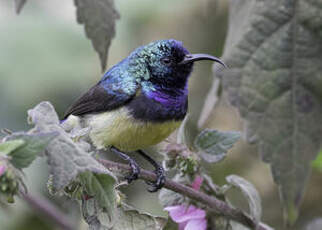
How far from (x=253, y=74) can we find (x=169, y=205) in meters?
0.58

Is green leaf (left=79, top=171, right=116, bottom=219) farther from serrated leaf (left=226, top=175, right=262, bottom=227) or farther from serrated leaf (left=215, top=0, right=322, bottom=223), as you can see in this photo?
serrated leaf (left=226, top=175, right=262, bottom=227)

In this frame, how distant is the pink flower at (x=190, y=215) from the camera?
189 centimetres

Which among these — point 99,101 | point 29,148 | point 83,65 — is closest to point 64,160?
point 29,148

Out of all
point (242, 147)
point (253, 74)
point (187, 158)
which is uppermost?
point (253, 74)

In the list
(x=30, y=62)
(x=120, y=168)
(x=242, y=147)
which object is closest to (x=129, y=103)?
(x=120, y=168)

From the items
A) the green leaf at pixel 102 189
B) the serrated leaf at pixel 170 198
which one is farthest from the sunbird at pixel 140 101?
the green leaf at pixel 102 189

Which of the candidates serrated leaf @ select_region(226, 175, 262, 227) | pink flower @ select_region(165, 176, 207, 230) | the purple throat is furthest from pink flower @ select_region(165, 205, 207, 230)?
the purple throat

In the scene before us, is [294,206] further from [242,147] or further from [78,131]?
[242,147]

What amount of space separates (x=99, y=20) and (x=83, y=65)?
→ 7.23 feet

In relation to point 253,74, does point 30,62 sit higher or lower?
lower

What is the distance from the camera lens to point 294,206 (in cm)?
156

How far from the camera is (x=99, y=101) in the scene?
278 centimetres

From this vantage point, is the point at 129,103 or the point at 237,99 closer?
the point at 237,99

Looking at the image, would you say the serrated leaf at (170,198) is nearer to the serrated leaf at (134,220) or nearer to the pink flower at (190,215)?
the pink flower at (190,215)
